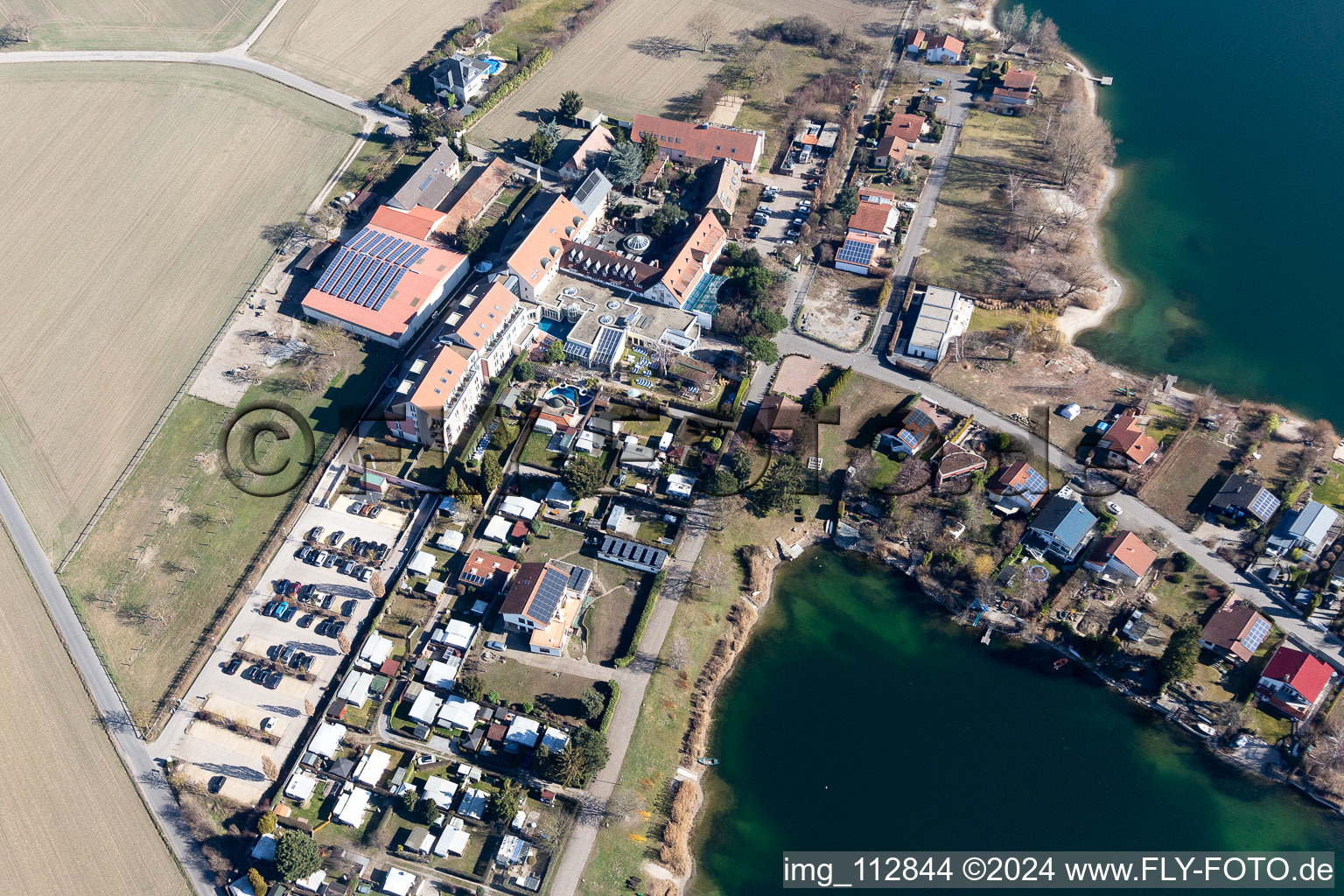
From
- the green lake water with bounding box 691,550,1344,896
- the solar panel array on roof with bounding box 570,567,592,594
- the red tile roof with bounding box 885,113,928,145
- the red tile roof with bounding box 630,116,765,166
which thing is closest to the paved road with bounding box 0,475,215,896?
the solar panel array on roof with bounding box 570,567,592,594

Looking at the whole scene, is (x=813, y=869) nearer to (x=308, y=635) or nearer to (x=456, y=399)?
(x=308, y=635)

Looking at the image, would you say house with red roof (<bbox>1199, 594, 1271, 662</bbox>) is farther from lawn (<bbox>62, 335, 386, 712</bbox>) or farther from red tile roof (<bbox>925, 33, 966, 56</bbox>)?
red tile roof (<bbox>925, 33, 966, 56</bbox>)

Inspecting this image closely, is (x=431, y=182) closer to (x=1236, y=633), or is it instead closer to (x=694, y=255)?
(x=694, y=255)

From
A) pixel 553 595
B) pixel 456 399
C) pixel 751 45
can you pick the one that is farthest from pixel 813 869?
pixel 751 45

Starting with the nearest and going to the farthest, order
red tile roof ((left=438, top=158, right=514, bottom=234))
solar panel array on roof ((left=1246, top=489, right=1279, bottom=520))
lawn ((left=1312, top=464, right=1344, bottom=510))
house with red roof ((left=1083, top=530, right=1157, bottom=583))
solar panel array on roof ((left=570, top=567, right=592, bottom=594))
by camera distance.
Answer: house with red roof ((left=1083, top=530, right=1157, bottom=583)) < solar panel array on roof ((left=570, top=567, right=592, bottom=594)) < solar panel array on roof ((left=1246, top=489, right=1279, bottom=520)) < lawn ((left=1312, top=464, right=1344, bottom=510)) < red tile roof ((left=438, top=158, right=514, bottom=234))

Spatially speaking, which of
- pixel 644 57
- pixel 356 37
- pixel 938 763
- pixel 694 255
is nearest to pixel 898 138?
pixel 694 255

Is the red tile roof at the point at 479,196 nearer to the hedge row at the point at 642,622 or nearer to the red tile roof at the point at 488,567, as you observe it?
the red tile roof at the point at 488,567

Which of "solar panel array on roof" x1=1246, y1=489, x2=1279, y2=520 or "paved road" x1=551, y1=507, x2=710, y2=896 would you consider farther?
"solar panel array on roof" x1=1246, y1=489, x2=1279, y2=520
